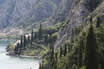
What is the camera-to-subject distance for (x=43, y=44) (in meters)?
154

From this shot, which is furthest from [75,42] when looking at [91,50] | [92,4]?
[92,4]

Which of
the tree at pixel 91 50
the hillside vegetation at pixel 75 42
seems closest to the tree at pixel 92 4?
the hillside vegetation at pixel 75 42

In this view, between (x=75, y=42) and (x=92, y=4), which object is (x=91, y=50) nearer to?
(x=75, y=42)

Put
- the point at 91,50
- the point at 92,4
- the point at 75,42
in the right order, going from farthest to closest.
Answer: the point at 92,4
the point at 75,42
the point at 91,50

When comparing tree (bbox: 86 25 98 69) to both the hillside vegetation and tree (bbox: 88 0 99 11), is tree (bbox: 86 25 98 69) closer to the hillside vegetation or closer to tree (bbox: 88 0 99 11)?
the hillside vegetation

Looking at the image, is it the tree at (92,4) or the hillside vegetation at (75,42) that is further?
the tree at (92,4)

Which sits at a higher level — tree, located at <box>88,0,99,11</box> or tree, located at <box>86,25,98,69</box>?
tree, located at <box>88,0,99,11</box>

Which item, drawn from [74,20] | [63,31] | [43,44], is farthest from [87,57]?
[43,44]

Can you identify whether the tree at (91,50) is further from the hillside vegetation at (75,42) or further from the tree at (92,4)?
the tree at (92,4)

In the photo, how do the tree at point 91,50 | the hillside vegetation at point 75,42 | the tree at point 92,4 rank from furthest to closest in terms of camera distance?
the tree at point 92,4 → the hillside vegetation at point 75,42 → the tree at point 91,50

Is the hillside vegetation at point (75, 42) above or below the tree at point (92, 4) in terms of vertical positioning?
below

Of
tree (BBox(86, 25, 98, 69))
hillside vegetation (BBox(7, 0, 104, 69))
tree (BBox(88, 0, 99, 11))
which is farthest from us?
tree (BBox(88, 0, 99, 11))

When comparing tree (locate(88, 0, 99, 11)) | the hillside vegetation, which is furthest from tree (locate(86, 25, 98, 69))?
tree (locate(88, 0, 99, 11))

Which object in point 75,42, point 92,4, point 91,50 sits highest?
point 92,4
